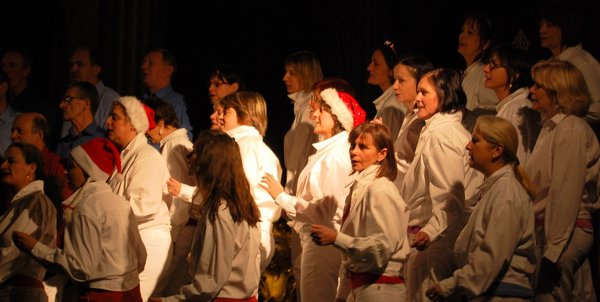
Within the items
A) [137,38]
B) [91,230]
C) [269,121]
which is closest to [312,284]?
[91,230]

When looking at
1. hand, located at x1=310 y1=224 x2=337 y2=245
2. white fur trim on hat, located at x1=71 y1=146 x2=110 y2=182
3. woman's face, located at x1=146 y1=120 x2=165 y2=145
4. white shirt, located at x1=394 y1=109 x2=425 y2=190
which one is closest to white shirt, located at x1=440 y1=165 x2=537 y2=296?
hand, located at x1=310 y1=224 x2=337 y2=245

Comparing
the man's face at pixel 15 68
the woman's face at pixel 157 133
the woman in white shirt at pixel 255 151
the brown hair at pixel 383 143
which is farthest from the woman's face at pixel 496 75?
the man's face at pixel 15 68

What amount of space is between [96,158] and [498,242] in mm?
2237

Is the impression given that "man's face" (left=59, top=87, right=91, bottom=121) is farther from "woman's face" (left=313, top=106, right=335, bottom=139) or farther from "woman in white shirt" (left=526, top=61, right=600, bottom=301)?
"woman in white shirt" (left=526, top=61, right=600, bottom=301)

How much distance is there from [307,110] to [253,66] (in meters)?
1.80

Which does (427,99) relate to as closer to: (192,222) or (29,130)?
(192,222)

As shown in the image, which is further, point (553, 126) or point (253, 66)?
point (253, 66)

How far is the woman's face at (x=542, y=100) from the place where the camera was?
6148 millimetres

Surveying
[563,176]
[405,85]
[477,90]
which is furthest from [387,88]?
[563,176]

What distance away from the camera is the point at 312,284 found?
6930 millimetres

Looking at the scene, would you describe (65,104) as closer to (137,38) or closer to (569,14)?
(137,38)

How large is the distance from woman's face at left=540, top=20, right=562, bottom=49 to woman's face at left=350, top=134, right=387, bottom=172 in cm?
174

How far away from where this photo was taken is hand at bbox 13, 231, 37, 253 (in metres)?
6.00

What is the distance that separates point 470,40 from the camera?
7629mm
